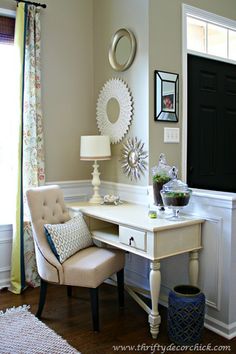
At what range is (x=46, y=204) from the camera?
110 inches

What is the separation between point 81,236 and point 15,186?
2.66 feet

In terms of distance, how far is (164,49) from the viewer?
299 cm

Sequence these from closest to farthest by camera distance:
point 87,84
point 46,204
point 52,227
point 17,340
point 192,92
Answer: point 17,340 < point 52,227 < point 46,204 < point 192,92 < point 87,84

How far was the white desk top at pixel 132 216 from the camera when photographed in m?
2.31

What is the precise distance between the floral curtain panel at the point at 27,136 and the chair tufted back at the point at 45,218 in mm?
420

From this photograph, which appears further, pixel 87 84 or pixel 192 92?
pixel 87 84

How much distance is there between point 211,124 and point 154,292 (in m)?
1.85

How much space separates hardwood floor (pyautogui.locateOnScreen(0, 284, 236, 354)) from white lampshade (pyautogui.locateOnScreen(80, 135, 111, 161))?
117 centimetres

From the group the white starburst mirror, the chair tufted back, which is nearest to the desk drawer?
the chair tufted back

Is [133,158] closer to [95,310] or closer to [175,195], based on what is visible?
[175,195]

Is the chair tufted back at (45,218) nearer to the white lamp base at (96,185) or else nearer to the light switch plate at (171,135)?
the white lamp base at (96,185)

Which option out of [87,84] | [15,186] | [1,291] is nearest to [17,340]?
[1,291]

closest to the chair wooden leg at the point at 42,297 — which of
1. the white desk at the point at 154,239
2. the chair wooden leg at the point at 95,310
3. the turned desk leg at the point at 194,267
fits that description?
the chair wooden leg at the point at 95,310

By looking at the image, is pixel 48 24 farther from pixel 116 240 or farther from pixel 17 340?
pixel 17 340
